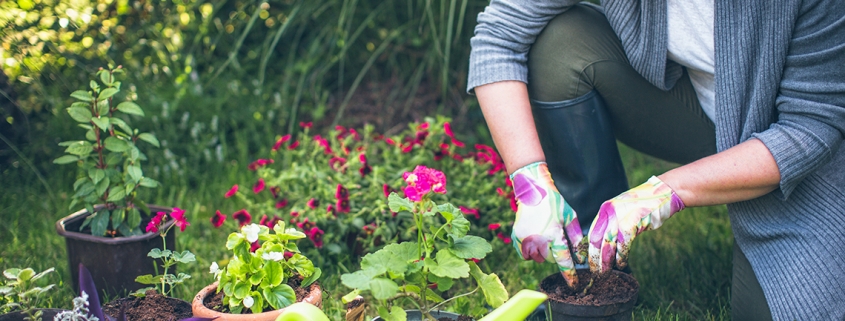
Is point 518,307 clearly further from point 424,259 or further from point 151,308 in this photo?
point 151,308

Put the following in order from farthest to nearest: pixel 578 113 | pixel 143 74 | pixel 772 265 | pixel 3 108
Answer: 1. pixel 143 74
2. pixel 3 108
3. pixel 578 113
4. pixel 772 265

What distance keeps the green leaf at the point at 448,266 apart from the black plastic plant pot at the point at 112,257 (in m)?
0.64

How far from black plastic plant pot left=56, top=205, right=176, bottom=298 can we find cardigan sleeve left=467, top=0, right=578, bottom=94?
2.32 ft

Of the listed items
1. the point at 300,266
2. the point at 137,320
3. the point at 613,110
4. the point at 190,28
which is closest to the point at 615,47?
the point at 613,110

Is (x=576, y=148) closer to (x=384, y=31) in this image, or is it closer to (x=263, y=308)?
(x=263, y=308)

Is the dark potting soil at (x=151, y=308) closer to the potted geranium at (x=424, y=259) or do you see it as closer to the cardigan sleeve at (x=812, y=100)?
the potted geranium at (x=424, y=259)

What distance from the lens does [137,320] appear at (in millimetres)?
1098

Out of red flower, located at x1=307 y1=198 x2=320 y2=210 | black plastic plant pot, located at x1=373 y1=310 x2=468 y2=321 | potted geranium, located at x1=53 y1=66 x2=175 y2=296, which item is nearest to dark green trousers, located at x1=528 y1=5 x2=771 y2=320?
black plastic plant pot, located at x1=373 y1=310 x2=468 y2=321

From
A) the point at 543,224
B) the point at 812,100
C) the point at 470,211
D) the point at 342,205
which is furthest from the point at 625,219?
the point at 342,205

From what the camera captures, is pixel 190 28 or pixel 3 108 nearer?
pixel 3 108

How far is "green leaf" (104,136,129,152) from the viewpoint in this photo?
1.38 m

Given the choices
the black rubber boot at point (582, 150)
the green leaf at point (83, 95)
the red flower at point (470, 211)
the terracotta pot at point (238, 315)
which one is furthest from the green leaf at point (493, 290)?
the green leaf at point (83, 95)

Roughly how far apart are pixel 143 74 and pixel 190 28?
0.78 ft

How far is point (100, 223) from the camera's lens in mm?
1416
